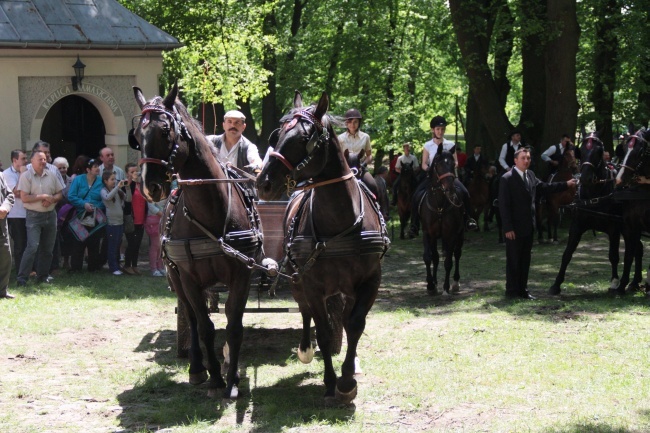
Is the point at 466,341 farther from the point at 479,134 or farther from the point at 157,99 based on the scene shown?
the point at 479,134

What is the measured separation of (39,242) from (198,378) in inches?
290

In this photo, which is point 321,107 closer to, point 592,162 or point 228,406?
point 228,406

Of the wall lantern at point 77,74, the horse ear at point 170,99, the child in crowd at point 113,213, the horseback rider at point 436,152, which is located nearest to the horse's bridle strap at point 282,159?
the horse ear at point 170,99

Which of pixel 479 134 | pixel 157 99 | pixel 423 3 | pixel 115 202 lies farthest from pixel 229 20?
pixel 157 99

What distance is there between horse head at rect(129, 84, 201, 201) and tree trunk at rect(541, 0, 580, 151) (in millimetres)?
15541

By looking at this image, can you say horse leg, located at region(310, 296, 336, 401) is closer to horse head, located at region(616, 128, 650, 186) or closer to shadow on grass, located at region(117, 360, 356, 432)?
shadow on grass, located at region(117, 360, 356, 432)

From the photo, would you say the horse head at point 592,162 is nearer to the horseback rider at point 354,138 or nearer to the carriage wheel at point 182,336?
the horseback rider at point 354,138

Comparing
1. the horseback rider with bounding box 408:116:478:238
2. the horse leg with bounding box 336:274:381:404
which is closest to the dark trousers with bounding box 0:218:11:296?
the horseback rider with bounding box 408:116:478:238

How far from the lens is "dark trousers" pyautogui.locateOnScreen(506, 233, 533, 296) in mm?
13227

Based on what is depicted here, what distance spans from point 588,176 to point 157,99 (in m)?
7.73

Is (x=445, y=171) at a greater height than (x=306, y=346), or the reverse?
(x=445, y=171)

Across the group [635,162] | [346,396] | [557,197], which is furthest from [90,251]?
[557,197]

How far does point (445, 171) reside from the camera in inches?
549

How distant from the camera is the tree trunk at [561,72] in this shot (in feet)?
70.8
